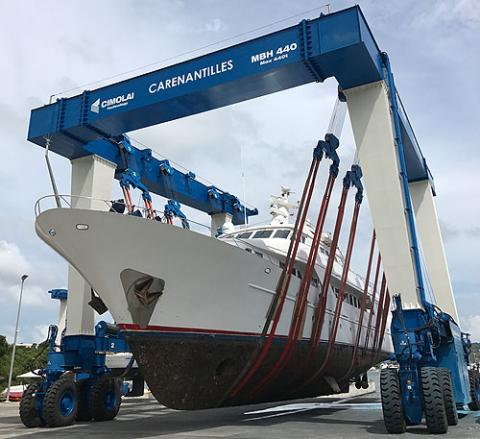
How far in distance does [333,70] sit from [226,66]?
2.39 metres

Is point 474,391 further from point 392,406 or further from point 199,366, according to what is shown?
point 199,366

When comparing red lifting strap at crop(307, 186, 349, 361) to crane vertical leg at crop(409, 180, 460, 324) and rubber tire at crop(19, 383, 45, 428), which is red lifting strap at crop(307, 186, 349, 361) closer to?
crane vertical leg at crop(409, 180, 460, 324)

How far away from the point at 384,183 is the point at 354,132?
1.38 metres

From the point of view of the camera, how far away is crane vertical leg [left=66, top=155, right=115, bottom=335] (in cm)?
1267

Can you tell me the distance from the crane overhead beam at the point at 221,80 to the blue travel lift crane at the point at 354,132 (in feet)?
0.08

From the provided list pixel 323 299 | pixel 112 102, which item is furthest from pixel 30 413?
pixel 112 102

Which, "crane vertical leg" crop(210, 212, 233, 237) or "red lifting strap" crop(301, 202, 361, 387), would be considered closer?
"red lifting strap" crop(301, 202, 361, 387)

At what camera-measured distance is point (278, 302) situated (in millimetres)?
10852

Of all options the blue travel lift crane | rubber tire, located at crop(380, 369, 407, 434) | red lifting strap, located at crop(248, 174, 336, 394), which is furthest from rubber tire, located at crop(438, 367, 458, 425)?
red lifting strap, located at crop(248, 174, 336, 394)

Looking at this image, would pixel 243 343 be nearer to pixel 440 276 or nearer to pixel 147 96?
pixel 147 96

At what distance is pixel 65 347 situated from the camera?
40.5ft

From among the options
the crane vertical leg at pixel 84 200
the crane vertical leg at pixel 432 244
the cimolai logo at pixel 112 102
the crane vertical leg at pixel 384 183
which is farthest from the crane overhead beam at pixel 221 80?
the crane vertical leg at pixel 432 244

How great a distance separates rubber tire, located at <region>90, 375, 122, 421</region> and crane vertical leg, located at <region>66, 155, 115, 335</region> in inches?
52.9

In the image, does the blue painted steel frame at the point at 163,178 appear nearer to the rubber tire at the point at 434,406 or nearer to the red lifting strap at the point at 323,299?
the red lifting strap at the point at 323,299
